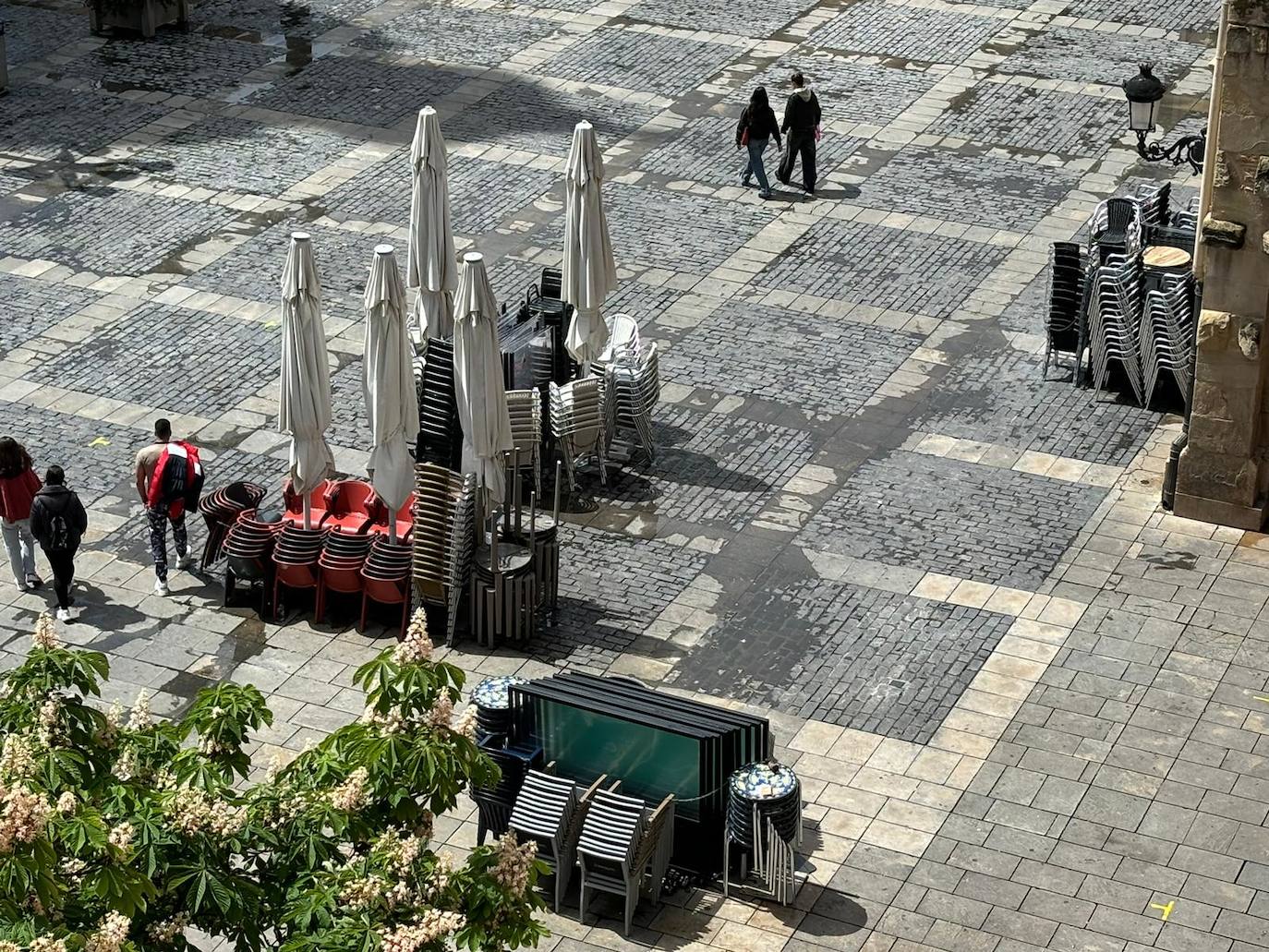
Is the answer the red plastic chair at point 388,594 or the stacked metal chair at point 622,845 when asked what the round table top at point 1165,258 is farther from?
the stacked metal chair at point 622,845

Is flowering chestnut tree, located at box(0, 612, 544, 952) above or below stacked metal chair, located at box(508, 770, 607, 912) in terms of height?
above

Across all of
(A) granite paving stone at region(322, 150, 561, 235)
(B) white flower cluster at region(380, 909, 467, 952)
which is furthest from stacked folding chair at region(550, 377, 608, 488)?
(B) white flower cluster at region(380, 909, 467, 952)

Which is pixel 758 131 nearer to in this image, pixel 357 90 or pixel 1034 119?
pixel 1034 119

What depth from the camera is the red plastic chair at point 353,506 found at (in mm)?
18312

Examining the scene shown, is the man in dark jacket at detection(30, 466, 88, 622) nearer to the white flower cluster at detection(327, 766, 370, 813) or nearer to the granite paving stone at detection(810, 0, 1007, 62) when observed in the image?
the white flower cluster at detection(327, 766, 370, 813)

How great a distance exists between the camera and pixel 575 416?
19094 millimetres

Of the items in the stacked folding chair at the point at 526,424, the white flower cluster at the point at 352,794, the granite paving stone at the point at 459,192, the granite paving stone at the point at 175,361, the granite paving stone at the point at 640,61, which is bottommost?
the granite paving stone at the point at 175,361

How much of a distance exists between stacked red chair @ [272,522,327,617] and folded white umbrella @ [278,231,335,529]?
0.21 metres

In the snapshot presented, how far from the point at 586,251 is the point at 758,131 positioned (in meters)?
7.07

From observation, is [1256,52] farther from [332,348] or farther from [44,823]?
[44,823]

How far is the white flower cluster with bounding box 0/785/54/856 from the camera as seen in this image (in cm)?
851

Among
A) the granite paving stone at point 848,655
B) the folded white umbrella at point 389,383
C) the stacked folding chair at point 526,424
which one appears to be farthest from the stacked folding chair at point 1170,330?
the folded white umbrella at point 389,383

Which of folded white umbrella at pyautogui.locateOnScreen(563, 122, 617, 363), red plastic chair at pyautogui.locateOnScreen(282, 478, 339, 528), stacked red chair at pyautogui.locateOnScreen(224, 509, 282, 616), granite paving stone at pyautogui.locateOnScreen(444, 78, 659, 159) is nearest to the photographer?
stacked red chair at pyautogui.locateOnScreen(224, 509, 282, 616)

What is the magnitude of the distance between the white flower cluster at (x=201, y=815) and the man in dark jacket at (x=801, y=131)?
670 inches
